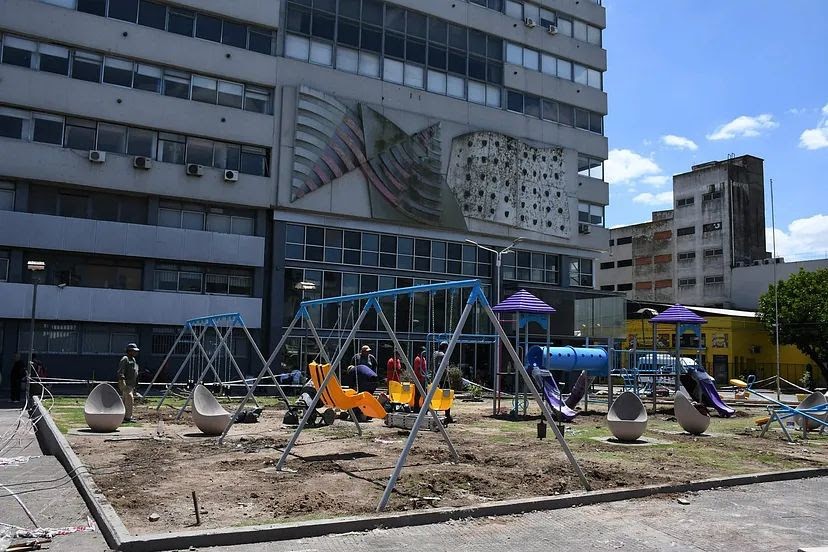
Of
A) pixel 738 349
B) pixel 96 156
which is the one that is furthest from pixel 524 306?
pixel 738 349

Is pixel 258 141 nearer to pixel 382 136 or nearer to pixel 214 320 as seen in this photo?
pixel 382 136

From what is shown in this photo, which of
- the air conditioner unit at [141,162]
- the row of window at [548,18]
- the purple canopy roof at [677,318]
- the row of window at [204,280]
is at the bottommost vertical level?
the purple canopy roof at [677,318]

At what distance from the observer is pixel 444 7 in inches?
1735

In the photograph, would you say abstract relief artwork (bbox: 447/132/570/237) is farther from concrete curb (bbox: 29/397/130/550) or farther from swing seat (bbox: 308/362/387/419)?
concrete curb (bbox: 29/397/130/550)

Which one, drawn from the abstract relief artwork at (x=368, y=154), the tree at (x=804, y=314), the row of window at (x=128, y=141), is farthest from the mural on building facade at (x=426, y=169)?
the tree at (x=804, y=314)

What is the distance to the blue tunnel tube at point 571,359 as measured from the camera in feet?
74.8

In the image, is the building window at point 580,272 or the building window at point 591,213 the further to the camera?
the building window at point 591,213

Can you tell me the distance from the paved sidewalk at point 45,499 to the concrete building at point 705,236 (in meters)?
72.8

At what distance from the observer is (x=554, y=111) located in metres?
48.8

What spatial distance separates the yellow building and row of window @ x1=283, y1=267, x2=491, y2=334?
966 inches

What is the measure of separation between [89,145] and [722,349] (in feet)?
168

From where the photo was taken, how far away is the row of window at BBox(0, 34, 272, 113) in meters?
32.8

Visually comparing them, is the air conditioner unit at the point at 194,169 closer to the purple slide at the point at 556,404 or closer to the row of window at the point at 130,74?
the row of window at the point at 130,74

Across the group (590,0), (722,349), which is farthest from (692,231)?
(590,0)
